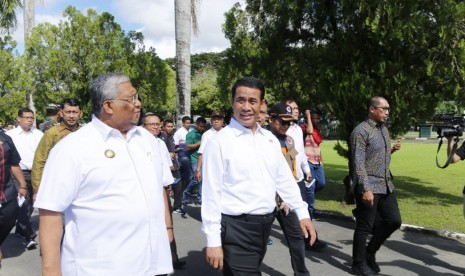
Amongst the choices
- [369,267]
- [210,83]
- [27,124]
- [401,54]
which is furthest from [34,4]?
[210,83]

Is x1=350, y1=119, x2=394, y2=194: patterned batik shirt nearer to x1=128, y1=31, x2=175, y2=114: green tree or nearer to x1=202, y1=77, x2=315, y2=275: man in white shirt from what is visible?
x1=202, y1=77, x2=315, y2=275: man in white shirt

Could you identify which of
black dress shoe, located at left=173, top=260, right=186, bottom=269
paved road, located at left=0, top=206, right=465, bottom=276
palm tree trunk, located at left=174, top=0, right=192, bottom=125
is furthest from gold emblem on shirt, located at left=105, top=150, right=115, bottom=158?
palm tree trunk, located at left=174, top=0, right=192, bottom=125

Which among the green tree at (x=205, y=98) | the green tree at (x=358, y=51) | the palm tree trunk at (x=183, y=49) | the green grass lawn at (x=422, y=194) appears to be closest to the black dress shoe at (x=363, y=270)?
the green grass lawn at (x=422, y=194)

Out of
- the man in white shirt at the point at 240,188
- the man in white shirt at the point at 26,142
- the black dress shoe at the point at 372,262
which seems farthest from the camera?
the man in white shirt at the point at 26,142

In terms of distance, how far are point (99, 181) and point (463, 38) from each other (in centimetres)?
751

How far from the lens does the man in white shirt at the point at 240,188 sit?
9.82 feet

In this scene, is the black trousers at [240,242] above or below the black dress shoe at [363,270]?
above

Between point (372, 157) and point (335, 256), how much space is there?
158 cm

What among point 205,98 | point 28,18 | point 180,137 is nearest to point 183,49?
point 180,137

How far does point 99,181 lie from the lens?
2250 millimetres

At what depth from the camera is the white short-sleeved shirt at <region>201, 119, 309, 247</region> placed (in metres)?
2.94

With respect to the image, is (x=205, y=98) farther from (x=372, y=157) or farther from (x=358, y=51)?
(x=372, y=157)

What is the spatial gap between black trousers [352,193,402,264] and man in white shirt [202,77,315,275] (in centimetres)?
184

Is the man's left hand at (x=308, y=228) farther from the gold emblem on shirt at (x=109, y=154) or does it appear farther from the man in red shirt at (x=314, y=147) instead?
the man in red shirt at (x=314, y=147)
